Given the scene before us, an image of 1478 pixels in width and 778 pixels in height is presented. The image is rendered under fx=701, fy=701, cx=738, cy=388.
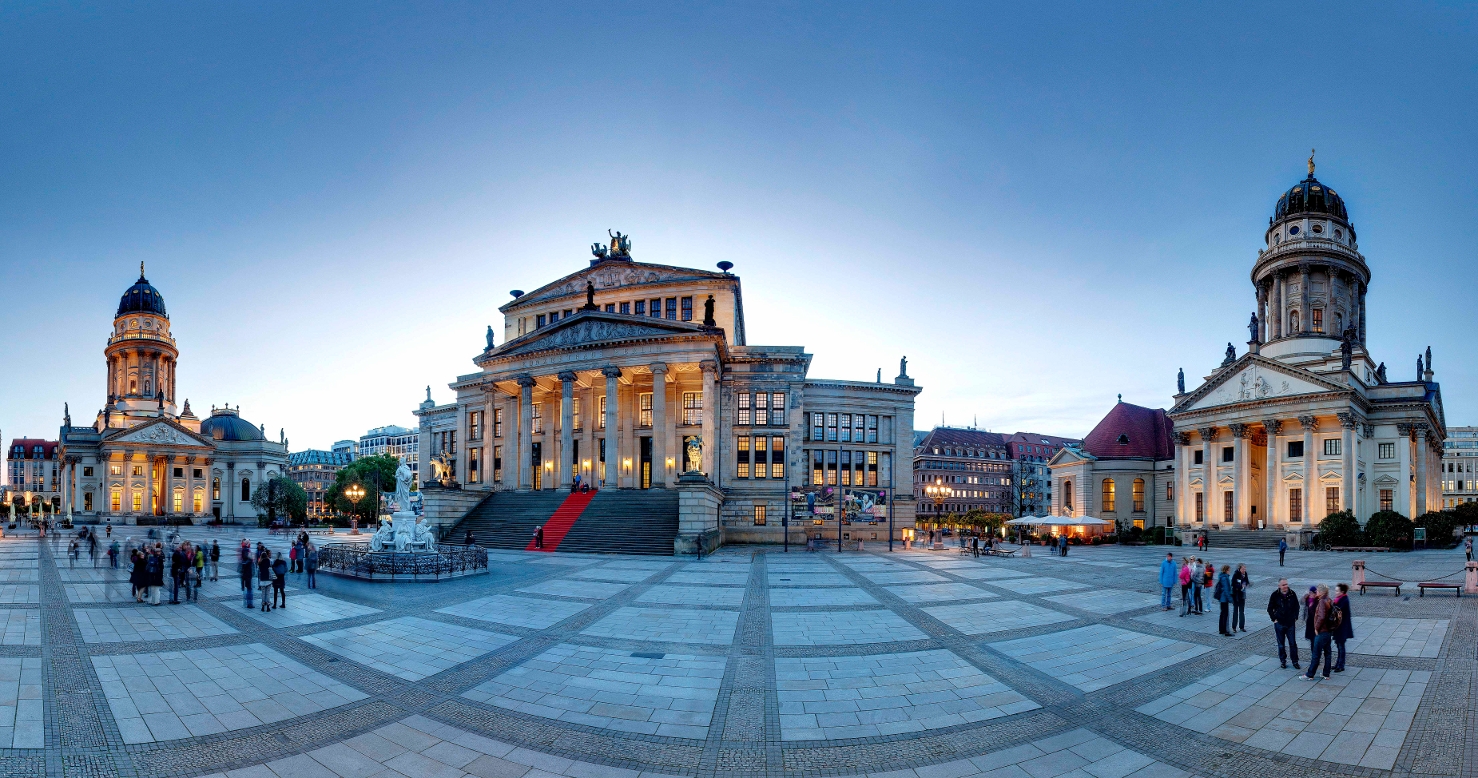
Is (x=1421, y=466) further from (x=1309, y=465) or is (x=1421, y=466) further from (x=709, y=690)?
(x=709, y=690)

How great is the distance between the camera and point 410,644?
1473 cm

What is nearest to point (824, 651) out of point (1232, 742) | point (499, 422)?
point (1232, 742)

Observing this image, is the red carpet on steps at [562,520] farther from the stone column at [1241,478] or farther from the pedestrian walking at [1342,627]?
the stone column at [1241,478]

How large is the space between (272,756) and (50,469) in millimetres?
213143

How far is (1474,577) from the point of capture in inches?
907

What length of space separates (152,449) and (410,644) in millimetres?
105249

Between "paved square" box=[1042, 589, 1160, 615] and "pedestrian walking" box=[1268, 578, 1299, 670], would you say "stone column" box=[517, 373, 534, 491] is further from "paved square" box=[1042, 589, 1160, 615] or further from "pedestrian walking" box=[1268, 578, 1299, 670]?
"pedestrian walking" box=[1268, 578, 1299, 670]

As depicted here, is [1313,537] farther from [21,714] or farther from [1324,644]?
[21,714]

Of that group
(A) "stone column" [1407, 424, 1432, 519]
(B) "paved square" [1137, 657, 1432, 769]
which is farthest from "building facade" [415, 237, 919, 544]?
(A) "stone column" [1407, 424, 1432, 519]

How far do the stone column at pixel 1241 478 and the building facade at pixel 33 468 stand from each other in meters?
207

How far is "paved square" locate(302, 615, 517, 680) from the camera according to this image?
1305cm

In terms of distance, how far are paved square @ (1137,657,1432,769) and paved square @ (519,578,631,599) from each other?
15.5 meters

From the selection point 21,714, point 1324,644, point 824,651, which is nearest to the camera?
point 21,714

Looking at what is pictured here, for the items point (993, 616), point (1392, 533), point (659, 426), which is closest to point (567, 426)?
point (659, 426)
